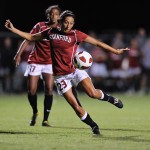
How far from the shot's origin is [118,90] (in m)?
24.2

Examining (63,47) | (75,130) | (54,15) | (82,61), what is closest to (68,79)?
(82,61)

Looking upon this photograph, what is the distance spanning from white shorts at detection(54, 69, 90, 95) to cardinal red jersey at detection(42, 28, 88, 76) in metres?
0.07

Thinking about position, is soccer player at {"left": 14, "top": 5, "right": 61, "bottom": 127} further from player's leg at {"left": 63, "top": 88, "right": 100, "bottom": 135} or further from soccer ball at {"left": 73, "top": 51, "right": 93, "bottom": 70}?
player's leg at {"left": 63, "top": 88, "right": 100, "bottom": 135}

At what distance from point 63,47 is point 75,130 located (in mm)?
1667

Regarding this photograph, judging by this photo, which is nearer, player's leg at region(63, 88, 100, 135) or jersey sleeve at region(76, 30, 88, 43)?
player's leg at region(63, 88, 100, 135)

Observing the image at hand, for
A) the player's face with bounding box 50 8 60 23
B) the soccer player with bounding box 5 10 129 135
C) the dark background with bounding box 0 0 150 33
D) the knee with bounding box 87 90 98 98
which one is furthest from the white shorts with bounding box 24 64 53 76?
the dark background with bounding box 0 0 150 33

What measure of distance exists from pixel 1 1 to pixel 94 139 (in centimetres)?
1883

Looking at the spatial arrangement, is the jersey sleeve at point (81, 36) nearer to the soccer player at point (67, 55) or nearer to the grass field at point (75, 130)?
the soccer player at point (67, 55)

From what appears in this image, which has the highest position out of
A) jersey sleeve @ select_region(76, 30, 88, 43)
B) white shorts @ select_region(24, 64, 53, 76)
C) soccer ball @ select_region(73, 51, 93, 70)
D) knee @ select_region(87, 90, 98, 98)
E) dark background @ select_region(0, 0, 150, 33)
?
jersey sleeve @ select_region(76, 30, 88, 43)

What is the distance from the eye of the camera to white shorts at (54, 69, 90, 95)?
1066cm

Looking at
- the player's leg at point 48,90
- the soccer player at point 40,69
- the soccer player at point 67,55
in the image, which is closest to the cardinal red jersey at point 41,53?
the soccer player at point 40,69

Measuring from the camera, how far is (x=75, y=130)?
11430mm

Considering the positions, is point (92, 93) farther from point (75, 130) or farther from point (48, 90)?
point (48, 90)

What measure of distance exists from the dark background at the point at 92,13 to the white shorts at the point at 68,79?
19.1 meters
